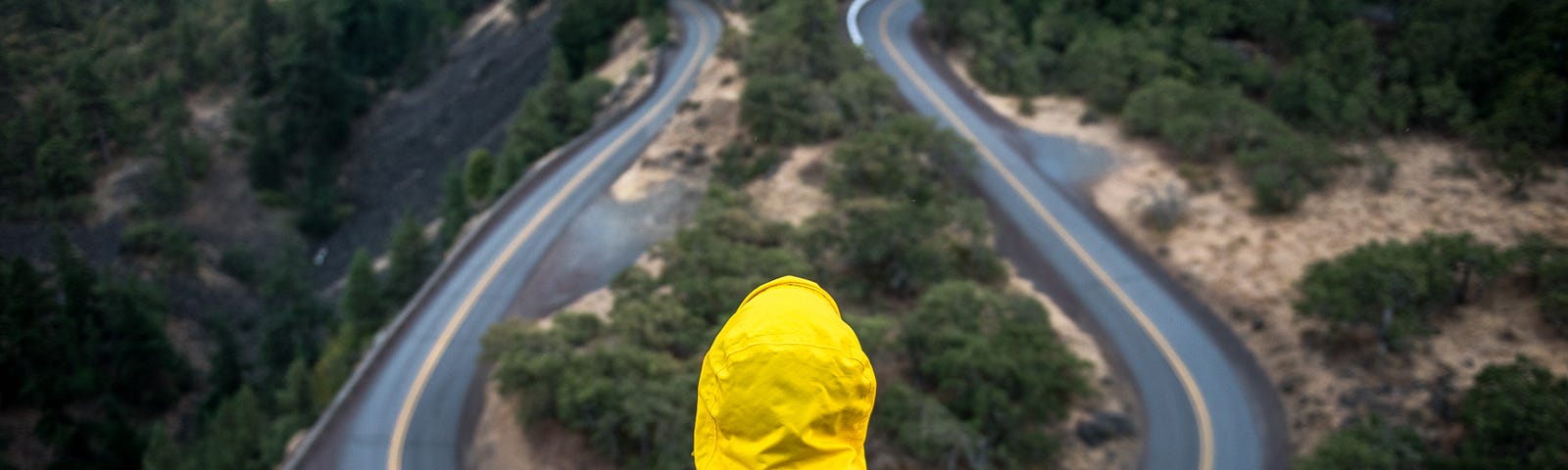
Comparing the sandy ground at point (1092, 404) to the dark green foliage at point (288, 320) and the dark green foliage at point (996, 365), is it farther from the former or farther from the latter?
the dark green foliage at point (288, 320)

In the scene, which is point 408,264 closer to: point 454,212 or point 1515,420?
point 454,212

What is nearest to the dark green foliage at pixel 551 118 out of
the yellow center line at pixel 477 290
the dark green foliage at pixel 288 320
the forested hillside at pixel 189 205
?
the forested hillside at pixel 189 205

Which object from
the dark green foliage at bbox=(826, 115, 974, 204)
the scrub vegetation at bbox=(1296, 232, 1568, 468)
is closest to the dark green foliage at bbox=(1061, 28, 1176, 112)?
the dark green foliage at bbox=(826, 115, 974, 204)

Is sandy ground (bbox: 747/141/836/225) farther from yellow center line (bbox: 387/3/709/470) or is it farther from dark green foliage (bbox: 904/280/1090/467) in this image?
yellow center line (bbox: 387/3/709/470)

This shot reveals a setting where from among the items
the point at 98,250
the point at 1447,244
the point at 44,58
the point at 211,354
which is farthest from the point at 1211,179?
the point at 44,58

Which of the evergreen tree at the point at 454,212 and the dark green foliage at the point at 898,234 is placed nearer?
the dark green foliage at the point at 898,234

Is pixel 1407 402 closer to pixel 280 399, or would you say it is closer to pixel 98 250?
pixel 280 399
